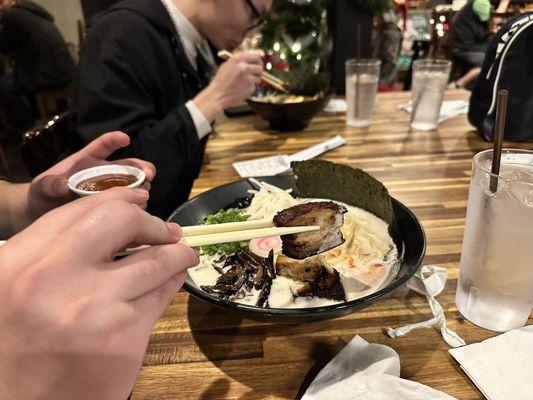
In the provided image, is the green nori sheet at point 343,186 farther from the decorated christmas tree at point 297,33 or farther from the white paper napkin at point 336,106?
the decorated christmas tree at point 297,33

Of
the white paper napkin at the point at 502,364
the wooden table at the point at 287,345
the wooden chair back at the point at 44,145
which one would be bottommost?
the wooden table at the point at 287,345

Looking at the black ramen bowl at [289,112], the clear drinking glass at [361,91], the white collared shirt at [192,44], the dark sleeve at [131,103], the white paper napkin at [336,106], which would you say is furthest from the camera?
the white paper napkin at [336,106]

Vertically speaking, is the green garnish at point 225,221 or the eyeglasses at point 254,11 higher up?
the eyeglasses at point 254,11

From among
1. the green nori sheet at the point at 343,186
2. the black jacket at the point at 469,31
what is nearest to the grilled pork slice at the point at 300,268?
the green nori sheet at the point at 343,186

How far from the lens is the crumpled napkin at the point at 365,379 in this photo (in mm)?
688

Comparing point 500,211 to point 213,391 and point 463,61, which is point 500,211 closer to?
point 213,391

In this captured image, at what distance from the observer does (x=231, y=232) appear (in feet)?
2.84

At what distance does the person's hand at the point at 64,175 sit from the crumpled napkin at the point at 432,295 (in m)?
0.85

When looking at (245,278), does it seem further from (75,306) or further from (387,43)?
(387,43)

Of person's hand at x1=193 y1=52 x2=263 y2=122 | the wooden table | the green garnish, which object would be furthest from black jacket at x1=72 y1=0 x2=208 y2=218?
the wooden table

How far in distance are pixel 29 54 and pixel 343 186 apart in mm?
5086

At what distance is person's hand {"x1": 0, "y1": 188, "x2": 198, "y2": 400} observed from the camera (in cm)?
46

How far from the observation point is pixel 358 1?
9.87 ft

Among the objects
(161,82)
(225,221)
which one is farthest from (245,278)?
(161,82)
